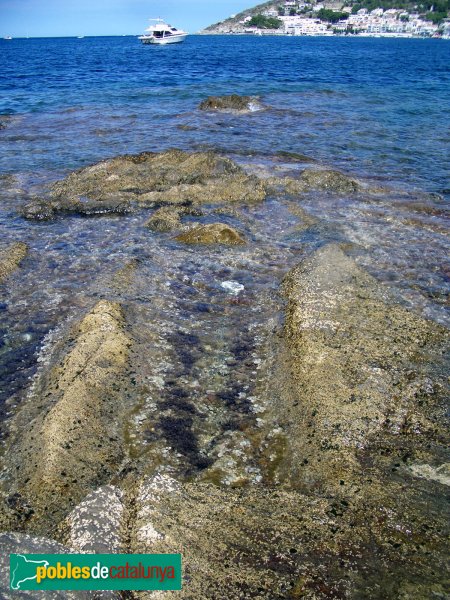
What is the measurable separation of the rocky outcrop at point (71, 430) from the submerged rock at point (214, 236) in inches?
143

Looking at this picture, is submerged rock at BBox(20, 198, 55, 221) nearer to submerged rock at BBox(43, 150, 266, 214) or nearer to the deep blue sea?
submerged rock at BBox(43, 150, 266, 214)

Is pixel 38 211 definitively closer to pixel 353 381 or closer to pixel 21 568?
pixel 353 381

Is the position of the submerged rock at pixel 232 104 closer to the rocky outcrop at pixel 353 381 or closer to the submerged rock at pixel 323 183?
the submerged rock at pixel 323 183

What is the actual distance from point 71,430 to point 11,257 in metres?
4.87

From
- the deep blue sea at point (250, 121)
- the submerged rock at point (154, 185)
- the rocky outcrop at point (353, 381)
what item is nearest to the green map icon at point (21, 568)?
the rocky outcrop at point (353, 381)

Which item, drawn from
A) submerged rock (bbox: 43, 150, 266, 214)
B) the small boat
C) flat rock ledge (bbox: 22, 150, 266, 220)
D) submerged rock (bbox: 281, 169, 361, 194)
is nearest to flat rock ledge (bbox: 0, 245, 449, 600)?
flat rock ledge (bbox: 22, 150, 266, 220)

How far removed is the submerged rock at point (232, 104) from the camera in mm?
24094

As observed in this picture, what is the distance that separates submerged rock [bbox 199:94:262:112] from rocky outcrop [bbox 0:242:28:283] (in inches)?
708

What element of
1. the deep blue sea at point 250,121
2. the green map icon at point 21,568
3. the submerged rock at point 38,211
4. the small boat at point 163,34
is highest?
the small boat at point 163,34

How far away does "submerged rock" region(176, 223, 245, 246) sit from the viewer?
9008 millimetres

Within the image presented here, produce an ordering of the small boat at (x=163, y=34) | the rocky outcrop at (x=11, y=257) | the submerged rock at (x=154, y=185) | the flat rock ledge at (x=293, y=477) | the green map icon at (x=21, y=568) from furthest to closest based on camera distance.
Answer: the small boat at (x=163, y=34) → the submerged rock at (x=154, y=185) → the rocky outcrop at (x=11, y=257) → the flat rock ledge at (x=293, y=477) → the green map icon at (x=21, y=568)

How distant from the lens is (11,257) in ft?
26.9

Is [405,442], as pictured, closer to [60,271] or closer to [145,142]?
[60,271]

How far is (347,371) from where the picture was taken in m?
5.04
